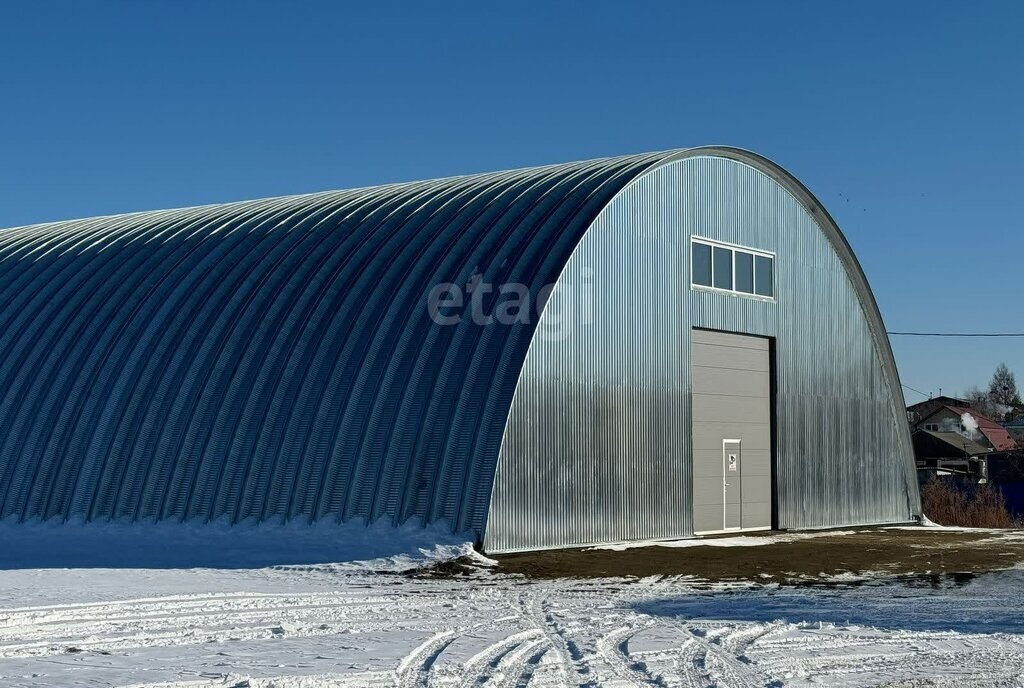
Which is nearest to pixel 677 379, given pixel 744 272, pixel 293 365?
pixel 744 272

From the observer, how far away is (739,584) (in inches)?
709

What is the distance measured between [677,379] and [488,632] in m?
14.7

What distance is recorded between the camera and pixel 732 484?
28.8 metres

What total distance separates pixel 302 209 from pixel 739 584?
56.0 ft

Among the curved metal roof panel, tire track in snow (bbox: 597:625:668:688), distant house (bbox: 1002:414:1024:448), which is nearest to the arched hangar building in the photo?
the curved metal roof panel

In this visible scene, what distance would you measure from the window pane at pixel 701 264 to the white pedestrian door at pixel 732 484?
3.70 meters

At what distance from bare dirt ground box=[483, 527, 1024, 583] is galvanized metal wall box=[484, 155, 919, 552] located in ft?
3.76

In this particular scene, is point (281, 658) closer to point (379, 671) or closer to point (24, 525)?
point (379, 671)

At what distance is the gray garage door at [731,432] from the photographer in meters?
27.8

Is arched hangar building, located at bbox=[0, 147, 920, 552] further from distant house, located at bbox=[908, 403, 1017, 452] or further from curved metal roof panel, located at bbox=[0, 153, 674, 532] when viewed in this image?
distant house, located at bbox=[908, 403, 1017, 452]

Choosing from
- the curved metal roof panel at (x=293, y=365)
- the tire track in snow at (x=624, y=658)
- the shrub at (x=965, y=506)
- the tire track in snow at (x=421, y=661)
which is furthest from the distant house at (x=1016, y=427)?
the tire track in snow at (x=421, y=661)

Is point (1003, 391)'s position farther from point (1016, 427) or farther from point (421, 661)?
point (421, 661)

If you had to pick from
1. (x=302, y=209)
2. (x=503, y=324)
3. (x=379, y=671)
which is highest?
(x=302, y=209)

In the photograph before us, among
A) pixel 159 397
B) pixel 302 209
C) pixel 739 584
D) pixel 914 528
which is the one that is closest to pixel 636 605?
pixel 739 584
